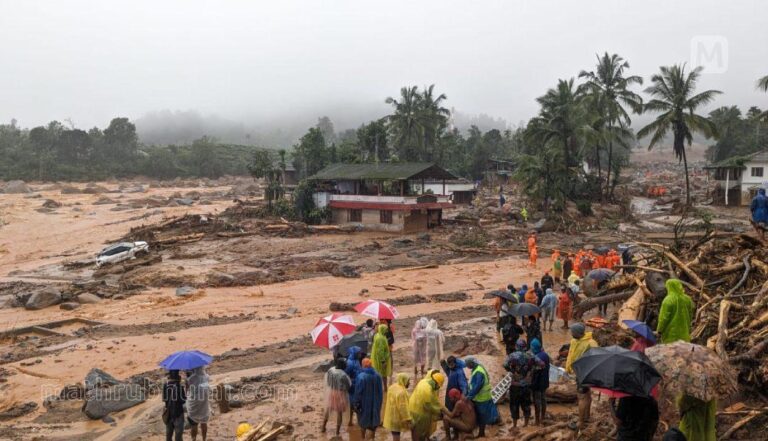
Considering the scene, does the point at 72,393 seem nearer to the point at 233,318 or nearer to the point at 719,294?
the point at 233,318

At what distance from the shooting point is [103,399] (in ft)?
36.2

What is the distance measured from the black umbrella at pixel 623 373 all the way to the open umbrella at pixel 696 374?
149 mm

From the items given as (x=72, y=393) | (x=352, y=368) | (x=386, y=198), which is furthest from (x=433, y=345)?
(x=386, y=198)

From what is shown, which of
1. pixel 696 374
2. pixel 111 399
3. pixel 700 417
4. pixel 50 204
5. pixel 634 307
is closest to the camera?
pixel 696 374

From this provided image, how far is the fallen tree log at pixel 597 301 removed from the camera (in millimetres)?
13797

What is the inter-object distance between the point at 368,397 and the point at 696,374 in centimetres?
469

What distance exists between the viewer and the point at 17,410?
1137cm

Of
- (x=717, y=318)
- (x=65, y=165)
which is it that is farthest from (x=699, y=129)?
(x=65, y=165)

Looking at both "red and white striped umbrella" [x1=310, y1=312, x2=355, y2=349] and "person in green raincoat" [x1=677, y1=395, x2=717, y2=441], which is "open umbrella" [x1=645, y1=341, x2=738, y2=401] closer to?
"person in green raincoat" [x1=677, y1=395, x2=717, y2=441]

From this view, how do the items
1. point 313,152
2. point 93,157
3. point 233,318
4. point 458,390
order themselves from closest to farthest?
point 458,390
point 233,318
point 313,152
point 93,157

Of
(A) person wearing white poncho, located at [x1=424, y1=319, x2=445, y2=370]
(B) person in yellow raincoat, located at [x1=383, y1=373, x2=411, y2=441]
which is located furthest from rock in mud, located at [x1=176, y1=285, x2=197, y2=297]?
(B) person in yellow raincoat, located at [x1=383, y1=373, x2=411, y2=441]

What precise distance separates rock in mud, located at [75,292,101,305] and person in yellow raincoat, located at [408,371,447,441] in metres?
17.7

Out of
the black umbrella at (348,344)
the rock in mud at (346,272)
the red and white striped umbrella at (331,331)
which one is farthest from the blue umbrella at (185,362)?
the rock in mud at (346,272)

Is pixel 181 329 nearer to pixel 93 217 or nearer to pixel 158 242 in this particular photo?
pixel 158 242
